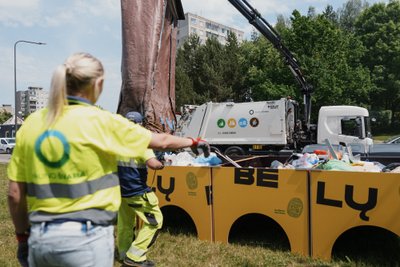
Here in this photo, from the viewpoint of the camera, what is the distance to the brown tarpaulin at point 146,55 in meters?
6.02

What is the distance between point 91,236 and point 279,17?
156 ft

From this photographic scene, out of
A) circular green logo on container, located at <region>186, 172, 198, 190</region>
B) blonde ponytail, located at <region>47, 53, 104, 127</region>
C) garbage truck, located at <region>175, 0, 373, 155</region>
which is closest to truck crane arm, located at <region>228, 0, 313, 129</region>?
garbage truck, located at <region>175, 0, 373, 155</region>

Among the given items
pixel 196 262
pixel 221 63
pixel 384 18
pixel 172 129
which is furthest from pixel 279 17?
pixel 196 262

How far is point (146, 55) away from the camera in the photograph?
606 centimetres

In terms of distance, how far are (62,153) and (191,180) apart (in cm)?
350

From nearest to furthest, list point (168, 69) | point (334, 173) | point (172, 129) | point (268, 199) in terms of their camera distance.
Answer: point (334, 173) < point (268, 199) < point (168, 69) < point (172, 129)

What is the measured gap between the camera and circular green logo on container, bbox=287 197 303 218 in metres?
4.41

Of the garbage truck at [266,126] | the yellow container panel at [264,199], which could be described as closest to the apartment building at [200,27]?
the garbage truck at [266,126]

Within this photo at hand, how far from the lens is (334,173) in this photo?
165 inches

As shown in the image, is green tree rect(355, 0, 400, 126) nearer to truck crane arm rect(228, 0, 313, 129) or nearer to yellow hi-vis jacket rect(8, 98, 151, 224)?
truck crane arm rect(228, 0, 313, 129)

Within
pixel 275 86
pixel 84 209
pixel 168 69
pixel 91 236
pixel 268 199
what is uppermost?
pixel 275 86

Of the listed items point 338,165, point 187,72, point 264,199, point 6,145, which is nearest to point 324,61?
point 187,72

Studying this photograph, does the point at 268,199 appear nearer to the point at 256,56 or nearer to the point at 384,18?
the point at 256,56

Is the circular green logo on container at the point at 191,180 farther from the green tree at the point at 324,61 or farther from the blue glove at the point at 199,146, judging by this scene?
the green tree at the point at 324,61
